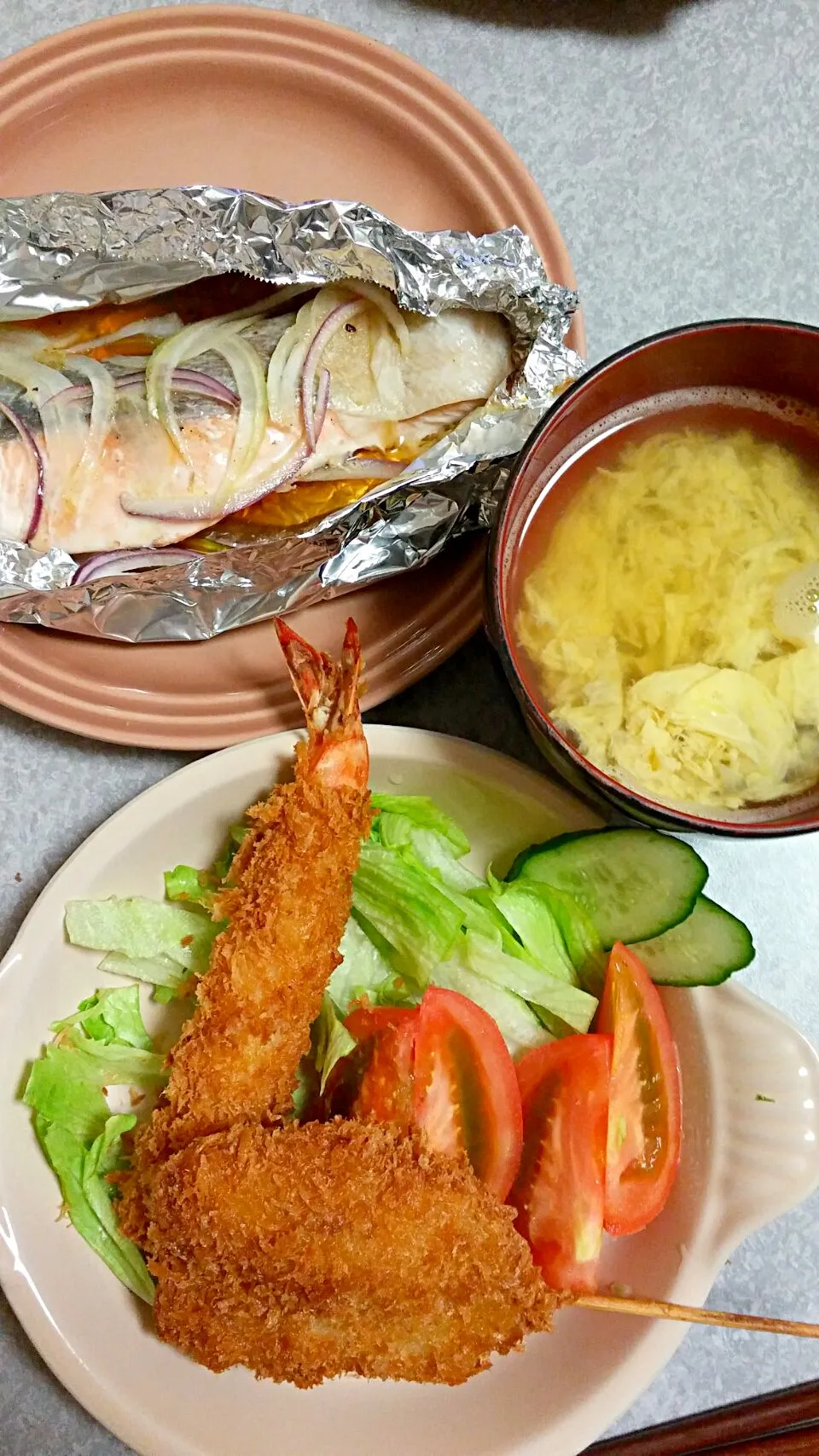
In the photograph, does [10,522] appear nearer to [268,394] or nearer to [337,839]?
[268,394]

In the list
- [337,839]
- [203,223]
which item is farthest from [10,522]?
[337,839]

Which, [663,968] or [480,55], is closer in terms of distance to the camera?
[663,968]

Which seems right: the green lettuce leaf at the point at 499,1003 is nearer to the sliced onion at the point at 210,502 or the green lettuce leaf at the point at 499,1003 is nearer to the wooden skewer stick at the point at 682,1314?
the wooden skewer stick at the point at 682,1314

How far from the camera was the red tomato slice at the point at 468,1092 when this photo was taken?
940 millimetres

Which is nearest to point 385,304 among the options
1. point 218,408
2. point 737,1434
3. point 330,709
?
point 218,408

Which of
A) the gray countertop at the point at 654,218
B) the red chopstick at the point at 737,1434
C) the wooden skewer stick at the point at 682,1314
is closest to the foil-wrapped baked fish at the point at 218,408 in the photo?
the gray countertop at the point at 654,218

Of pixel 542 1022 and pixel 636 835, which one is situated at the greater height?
pixel 636 835

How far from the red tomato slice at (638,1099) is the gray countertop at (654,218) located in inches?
8.0

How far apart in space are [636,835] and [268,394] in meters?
0.56

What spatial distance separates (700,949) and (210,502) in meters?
0.64

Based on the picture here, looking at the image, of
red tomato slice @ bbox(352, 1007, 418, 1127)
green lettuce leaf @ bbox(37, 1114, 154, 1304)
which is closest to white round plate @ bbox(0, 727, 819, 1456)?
green lettuce leaf @ bbox(37, 1114, 154, 1304)

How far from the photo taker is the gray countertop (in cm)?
109

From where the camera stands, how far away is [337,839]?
37.8 inches

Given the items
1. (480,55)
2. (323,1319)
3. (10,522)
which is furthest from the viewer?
(480,55)
